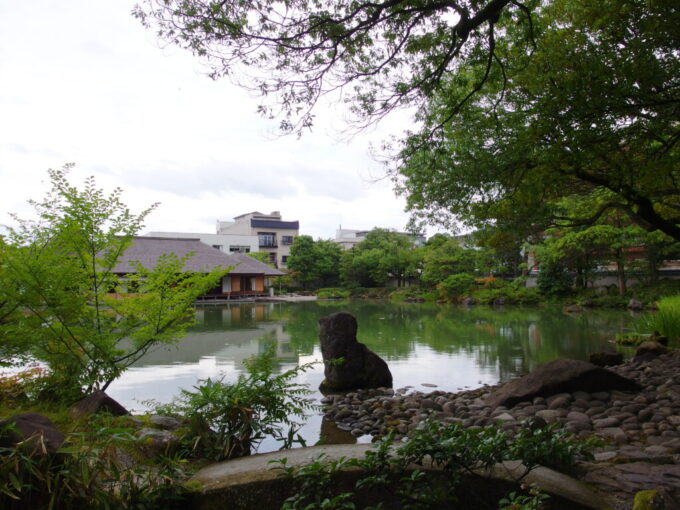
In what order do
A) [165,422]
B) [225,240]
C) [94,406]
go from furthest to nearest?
[225,240] < [165,422] < [94,406]

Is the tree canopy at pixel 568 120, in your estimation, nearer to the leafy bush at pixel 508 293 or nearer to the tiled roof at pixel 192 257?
the leafy bush at pixel 508 293

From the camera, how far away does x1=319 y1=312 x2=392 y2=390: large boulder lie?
247 inches

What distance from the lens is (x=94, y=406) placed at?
335cm

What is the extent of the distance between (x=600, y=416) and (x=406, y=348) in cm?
552

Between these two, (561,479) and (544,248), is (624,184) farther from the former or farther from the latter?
(544,248)

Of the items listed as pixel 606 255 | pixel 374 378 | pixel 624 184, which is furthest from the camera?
pixel 606 255

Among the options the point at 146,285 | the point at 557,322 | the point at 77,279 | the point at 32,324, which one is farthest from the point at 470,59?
the point at 557,322

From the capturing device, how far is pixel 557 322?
1368 centimetres

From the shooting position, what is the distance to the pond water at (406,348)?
21.3 feet

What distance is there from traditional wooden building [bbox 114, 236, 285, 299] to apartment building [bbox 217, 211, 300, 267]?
551 inches

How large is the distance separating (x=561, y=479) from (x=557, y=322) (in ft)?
41.3

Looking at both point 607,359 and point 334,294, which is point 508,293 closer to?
point 334,294

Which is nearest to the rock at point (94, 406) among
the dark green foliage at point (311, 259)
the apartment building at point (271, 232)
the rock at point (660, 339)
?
the rock at point (660, 339)

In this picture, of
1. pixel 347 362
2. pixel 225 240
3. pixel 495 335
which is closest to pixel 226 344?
pixel 347 362
